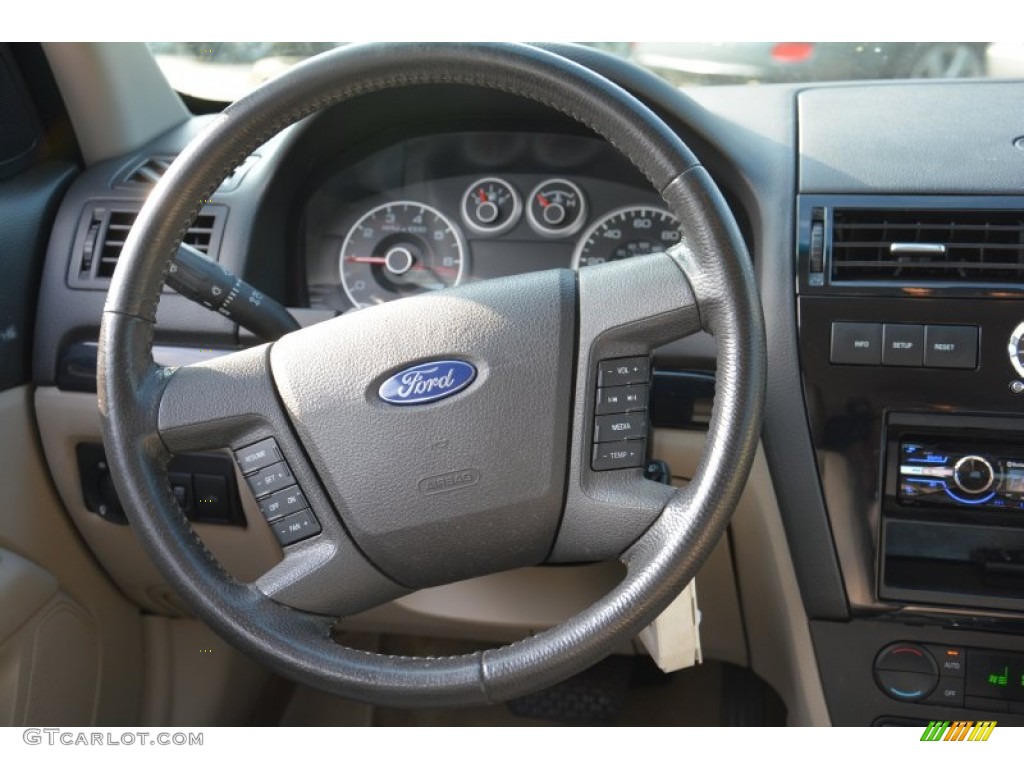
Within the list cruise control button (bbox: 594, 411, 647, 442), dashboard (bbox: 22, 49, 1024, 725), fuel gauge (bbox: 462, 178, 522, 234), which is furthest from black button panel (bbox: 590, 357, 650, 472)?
fuel gauge (bbox: 462, 178, 522, 234)

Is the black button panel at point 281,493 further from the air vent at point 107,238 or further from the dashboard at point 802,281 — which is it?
the air vent at point 107,238

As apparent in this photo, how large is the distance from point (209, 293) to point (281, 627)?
15.8 inches

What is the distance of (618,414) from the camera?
1.19m

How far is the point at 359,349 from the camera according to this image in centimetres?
124

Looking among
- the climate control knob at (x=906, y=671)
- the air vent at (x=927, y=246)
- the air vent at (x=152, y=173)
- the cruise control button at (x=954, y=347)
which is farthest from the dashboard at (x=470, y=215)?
the climate control knob at (x=906, y=671)

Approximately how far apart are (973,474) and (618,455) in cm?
55

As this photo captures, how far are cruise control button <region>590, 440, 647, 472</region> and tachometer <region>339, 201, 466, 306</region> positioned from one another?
62cm

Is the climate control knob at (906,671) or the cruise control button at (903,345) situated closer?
the cruise control button at (903,345)

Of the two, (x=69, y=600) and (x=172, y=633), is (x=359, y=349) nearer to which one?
(x=69, y=600)

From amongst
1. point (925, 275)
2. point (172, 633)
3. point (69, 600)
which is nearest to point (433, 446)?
point (925, 275)

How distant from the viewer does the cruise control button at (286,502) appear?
1.23 m

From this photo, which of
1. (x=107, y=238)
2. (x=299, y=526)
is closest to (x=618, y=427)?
(x=299, y=526)
